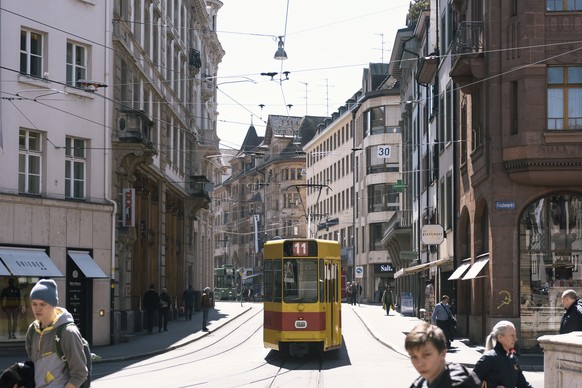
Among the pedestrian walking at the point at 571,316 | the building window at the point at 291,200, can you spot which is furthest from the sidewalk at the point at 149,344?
the building window at the point at 291,200

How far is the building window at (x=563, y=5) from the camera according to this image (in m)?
29.4

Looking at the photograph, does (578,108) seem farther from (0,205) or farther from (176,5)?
(176,5)

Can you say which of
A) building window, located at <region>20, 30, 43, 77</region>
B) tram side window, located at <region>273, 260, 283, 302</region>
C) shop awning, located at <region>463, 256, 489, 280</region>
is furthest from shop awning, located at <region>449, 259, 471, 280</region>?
building window, located at <region>20, 30, 43, 77</region>

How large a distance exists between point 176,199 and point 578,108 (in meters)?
28.1

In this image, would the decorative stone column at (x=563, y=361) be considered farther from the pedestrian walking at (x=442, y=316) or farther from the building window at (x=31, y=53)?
the building window at (x=31, y=53)

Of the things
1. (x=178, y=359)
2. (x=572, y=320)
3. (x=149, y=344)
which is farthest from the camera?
(x=149, y=344)

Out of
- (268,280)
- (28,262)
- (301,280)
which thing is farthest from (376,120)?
(301,280)

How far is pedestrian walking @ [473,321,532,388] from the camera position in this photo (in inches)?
356

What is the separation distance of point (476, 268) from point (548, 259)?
277 cm

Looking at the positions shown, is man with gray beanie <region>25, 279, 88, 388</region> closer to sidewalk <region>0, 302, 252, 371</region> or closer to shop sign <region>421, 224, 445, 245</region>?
sidewalk <region>0, 302, 252, 371</region>

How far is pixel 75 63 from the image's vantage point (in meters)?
33.0

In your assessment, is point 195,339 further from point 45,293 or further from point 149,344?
point 45,293

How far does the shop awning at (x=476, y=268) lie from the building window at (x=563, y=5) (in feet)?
24.1

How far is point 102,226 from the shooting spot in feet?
110
